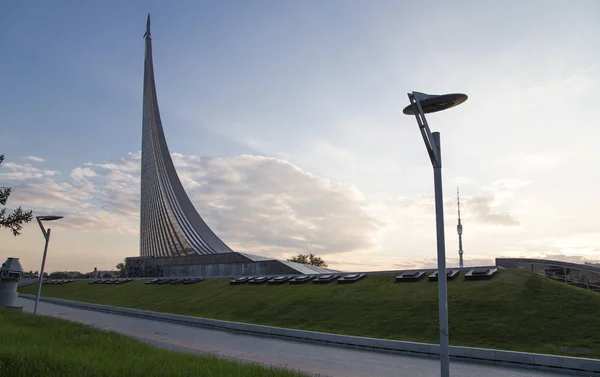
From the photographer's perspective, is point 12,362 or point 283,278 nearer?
point 12,362

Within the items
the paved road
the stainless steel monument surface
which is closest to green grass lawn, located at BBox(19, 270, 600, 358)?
the paved road

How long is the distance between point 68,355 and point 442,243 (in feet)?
20.8

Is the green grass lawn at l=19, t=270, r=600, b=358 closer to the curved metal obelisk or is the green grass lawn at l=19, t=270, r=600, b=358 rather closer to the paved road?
the paved road

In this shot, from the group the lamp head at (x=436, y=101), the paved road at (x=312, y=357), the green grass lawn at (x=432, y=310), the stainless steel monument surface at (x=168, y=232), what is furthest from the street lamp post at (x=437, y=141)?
the stainless steel monument surface at (x=168, y=232)

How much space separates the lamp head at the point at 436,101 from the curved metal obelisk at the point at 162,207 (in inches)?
1463

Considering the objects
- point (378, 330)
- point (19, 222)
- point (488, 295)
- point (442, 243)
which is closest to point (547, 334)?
point (488, 295)

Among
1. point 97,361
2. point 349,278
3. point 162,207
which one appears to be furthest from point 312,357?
point 162,207

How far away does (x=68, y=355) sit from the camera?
7.84 metres

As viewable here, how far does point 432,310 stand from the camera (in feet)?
51.2

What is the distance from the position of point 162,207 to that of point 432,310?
1705 inches

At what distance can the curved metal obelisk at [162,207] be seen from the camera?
48031 millimetres

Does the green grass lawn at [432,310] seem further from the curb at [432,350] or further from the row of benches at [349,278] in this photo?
the curb at [432,350]

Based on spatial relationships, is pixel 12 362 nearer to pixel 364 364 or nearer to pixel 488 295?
pixel 364 364

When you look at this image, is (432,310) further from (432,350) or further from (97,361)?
(97,361)
